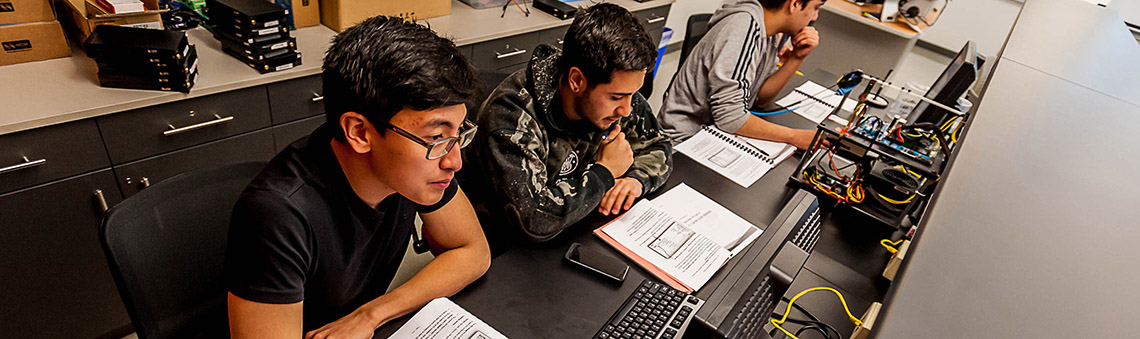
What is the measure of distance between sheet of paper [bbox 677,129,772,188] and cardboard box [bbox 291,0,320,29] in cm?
152

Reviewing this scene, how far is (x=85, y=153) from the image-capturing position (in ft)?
5.24

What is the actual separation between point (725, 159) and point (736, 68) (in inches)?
14.4

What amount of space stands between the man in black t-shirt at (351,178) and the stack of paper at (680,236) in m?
0.45

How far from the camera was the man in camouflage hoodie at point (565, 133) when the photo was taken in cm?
135

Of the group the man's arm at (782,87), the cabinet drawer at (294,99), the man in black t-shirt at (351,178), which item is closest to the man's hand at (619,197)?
the man in black t-shirt at (351,178)

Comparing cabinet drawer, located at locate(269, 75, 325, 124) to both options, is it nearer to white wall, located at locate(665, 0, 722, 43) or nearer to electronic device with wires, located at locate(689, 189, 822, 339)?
electronic device with wires, located at locate(689, 189, 822, 339)

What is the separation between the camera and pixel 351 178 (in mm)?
1053


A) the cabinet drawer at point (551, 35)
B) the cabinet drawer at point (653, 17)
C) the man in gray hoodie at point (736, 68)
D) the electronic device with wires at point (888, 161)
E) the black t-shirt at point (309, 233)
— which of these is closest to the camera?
Result: the black t-shirt at point (309, 233)

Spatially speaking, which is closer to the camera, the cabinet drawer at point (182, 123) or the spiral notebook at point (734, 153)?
the cabinet drawer at point (182, 123)

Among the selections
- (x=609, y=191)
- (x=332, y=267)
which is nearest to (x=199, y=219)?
(x=332, y=267)

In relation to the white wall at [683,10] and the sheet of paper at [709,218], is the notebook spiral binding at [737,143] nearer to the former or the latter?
the sheet of paper at [709,218]

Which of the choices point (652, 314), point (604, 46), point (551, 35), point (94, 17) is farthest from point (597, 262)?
point (551, 35)

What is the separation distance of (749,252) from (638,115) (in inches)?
38.5

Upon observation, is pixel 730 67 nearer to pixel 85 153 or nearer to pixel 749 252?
pixel 749 252
